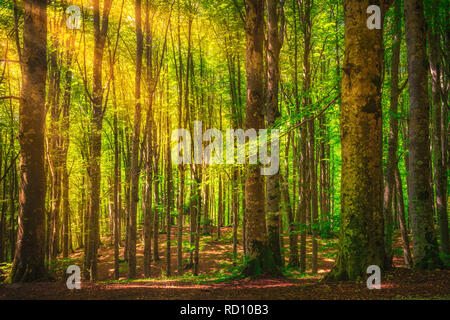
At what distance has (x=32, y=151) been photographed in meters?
6.69

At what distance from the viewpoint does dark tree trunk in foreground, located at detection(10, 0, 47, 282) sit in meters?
6.43

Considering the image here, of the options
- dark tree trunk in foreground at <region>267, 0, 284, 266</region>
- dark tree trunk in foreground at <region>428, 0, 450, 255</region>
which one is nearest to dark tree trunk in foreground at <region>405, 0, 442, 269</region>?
dark tree trunk in foreground at <region>428, 0, 450, 255</region>

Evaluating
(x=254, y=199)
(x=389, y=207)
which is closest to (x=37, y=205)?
(x=254, y=199)

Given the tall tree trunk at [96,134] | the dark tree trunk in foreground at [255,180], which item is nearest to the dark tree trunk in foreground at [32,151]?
the tall tree trunk at [96,134]

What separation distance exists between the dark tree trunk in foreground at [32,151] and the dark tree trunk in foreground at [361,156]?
21.7 feet

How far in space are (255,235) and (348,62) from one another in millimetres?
4681

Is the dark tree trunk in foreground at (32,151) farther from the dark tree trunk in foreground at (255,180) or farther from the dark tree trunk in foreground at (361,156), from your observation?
the dark tree trunk in foreground at (361,156)

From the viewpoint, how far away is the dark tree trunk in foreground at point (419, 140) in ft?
Answer: 22.4

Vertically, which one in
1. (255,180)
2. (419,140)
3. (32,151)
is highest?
(419,140)

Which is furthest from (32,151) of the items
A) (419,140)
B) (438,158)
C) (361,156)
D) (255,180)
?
(438,158)

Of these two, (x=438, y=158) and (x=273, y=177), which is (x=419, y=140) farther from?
(x=273, y=177)

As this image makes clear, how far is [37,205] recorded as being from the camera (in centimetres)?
665

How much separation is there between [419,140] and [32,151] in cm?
977
